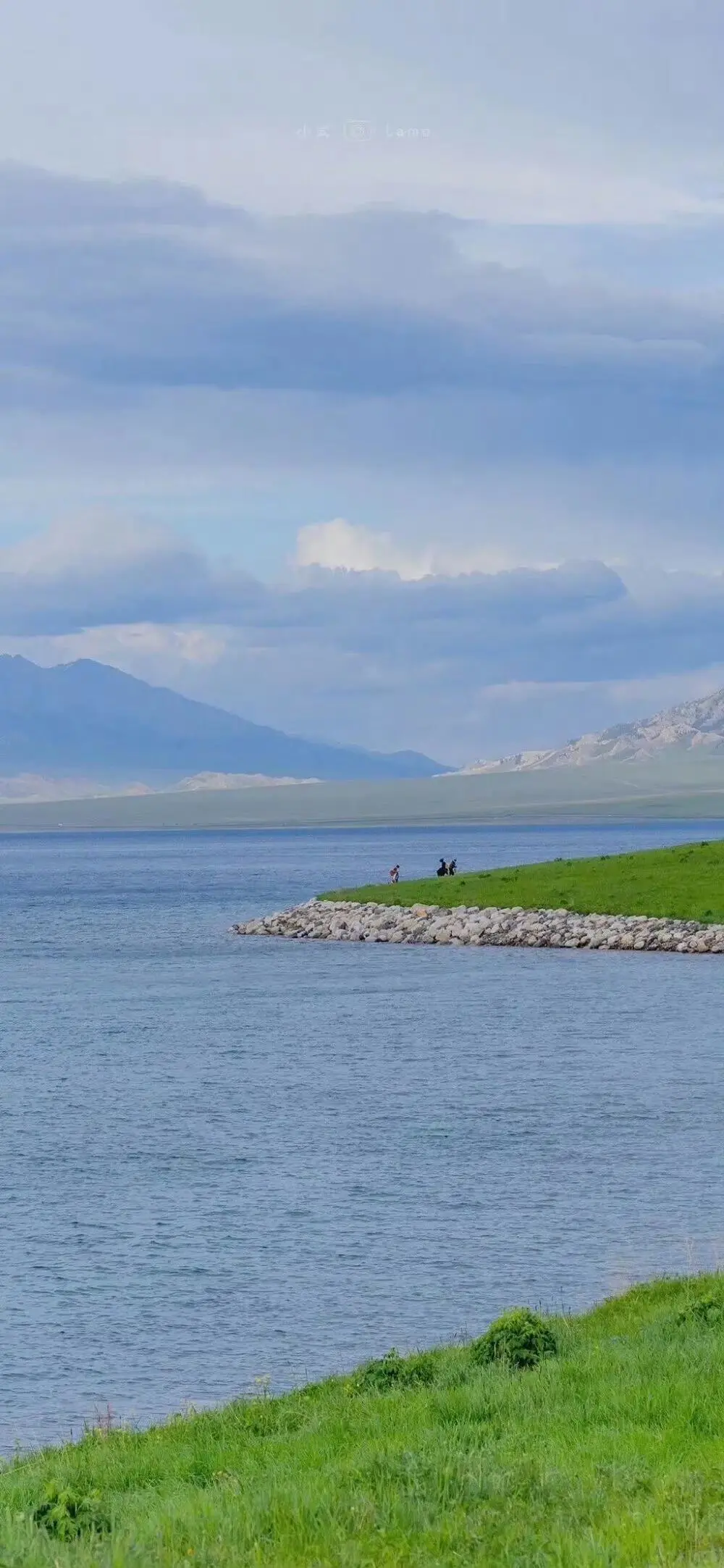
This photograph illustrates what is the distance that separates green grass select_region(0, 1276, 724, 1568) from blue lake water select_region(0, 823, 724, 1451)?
3741mm

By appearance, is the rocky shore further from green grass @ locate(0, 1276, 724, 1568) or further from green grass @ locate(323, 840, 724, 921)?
green grass @ locate(0, 1276, 724, 1568)

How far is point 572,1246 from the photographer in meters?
23.9

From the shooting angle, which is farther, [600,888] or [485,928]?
[600,888]

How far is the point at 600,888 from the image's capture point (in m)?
82.4

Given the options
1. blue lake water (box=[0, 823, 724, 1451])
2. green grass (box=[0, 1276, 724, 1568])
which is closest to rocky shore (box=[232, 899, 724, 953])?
blue lake water (box=[0, 823, 724, 1451])

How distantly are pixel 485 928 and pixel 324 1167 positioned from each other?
163ft

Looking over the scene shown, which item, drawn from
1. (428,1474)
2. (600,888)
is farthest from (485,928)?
(428,1474)

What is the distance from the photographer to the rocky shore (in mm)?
72500

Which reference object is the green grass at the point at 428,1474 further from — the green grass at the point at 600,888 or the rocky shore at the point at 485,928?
the green grass at the point at 600,888

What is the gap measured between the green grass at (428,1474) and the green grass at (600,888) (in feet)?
199

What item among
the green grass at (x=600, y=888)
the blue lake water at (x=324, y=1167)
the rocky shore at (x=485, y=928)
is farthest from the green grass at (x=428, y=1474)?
the green grass at (x=600, y=888)

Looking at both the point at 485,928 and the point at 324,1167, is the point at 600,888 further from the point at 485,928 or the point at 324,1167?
the point at 324,1167

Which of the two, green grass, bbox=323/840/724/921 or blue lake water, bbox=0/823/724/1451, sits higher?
green grass, bbox=323/840/724/921

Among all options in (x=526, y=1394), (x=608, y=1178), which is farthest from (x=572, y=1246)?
(x=526, y=1394)
